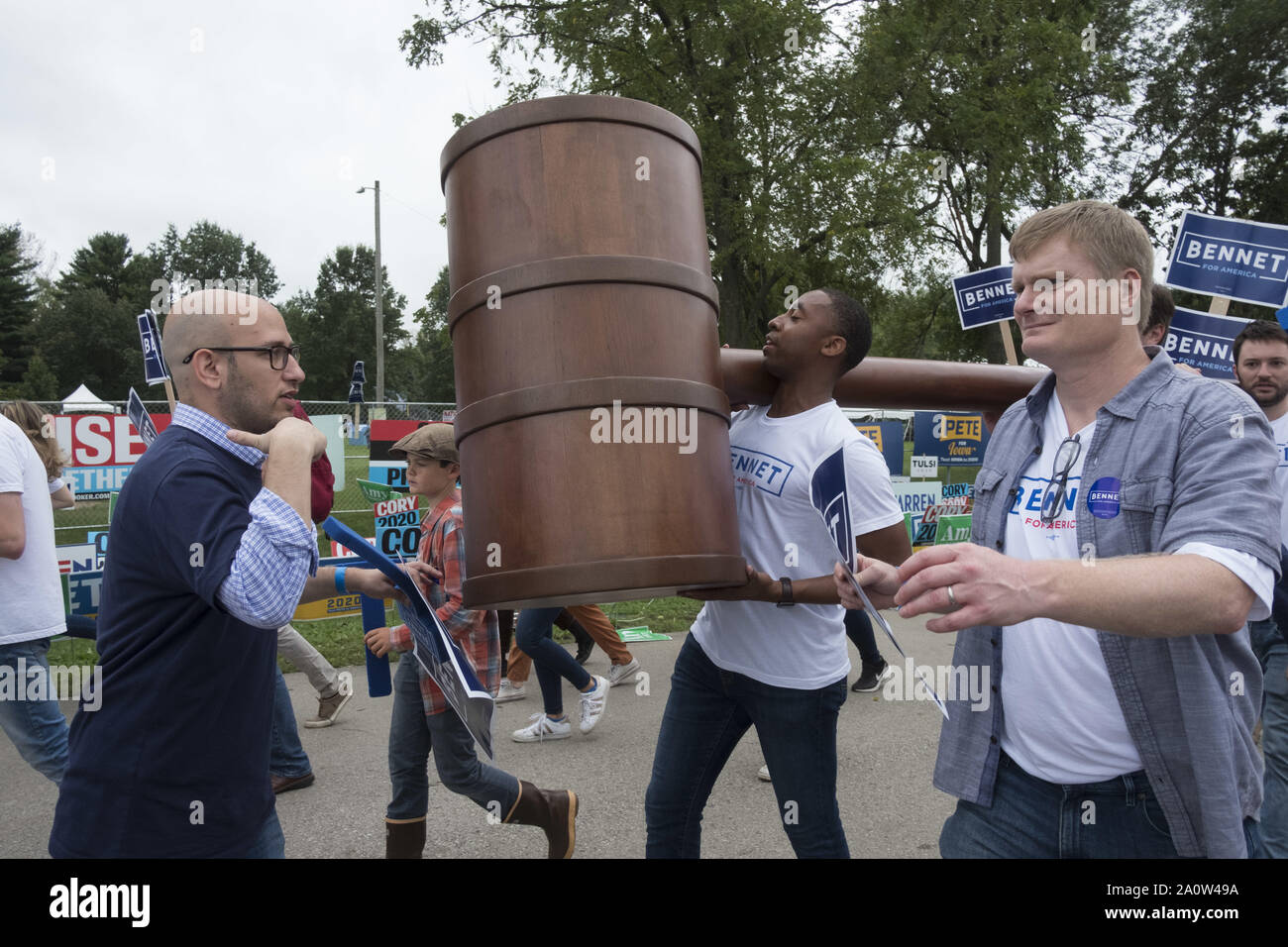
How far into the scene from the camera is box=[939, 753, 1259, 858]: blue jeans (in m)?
1.71

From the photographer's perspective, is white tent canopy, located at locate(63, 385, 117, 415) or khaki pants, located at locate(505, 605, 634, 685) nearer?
khaki pants, located at locate(505, 605, 634, 685)

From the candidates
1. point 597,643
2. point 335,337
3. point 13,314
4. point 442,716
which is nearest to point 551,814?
point 442,716

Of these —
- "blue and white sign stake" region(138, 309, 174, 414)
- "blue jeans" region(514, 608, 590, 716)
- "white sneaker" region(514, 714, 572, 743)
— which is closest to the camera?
"blue jeans" region(514, 608, 590, 716)

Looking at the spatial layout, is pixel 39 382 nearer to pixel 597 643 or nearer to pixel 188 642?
pixel 597 643

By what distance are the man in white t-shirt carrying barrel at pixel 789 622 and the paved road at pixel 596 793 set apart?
1.31m

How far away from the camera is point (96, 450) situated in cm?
748

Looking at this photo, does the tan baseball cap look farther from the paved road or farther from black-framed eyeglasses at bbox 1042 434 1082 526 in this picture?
black-framed eyeglasses at bbox 1042 434 1082 526

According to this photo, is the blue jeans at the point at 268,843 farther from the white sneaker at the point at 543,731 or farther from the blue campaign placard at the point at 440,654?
the white sneaker at the point at 543,731

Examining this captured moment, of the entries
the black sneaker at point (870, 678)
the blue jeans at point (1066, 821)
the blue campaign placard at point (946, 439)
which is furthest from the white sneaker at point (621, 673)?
the blue campaign placard at point (946, 439)

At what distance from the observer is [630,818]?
4230 mm

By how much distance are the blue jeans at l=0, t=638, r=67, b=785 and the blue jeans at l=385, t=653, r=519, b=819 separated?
142cm

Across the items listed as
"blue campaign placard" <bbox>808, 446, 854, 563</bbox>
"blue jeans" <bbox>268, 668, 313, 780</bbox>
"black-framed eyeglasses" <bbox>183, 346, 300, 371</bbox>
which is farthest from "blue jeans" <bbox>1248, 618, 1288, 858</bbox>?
"blue jeans" <bbox>268, 668, 313, 780</bbox>

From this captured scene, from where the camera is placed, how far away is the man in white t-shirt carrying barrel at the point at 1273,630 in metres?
3.31
